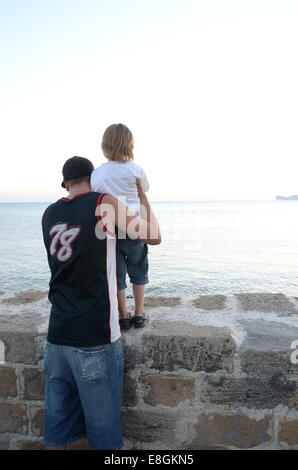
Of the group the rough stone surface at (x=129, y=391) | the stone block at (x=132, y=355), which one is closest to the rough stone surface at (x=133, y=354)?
the stone block at (x=132, y=355)

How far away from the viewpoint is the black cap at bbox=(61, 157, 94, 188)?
189 cm

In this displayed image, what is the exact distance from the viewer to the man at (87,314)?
1730mm

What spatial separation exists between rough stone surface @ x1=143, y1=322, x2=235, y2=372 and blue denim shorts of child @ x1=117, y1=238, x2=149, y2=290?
0.40 meters

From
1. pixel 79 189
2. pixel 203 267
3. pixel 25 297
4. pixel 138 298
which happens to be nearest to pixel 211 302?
pixel 138 298

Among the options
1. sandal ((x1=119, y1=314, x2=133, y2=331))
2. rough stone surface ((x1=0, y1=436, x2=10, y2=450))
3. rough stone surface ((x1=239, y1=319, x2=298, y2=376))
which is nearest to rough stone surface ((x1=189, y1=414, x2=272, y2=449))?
rough stone surface ((x1=239, y1=319, x2=298, y2=376))

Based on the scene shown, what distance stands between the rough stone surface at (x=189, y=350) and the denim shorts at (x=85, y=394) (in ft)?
1.10

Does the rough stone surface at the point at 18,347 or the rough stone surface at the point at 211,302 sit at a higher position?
the rough stone surface at the point at 211,302

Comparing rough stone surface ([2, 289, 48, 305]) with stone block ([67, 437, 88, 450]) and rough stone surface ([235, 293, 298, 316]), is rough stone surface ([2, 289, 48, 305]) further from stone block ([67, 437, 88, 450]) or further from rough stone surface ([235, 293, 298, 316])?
rough stone surface ([235, 293, 298, 316])

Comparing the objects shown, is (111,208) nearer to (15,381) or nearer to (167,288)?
(15,381)

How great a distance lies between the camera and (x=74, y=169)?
6.21 ft

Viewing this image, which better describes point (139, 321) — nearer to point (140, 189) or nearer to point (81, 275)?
point (81, 275)

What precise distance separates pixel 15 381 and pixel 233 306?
1.62 m

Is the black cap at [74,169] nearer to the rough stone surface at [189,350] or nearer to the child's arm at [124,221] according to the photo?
the child's arm at [124,221]

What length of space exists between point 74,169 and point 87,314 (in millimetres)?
780
